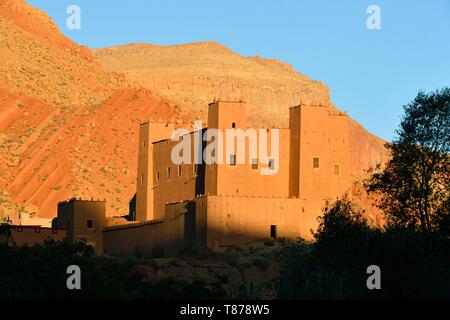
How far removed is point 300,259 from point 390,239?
483cm

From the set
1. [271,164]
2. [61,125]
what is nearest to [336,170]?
[271,164]

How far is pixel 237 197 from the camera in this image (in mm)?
82438

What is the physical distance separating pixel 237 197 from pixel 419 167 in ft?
40.5

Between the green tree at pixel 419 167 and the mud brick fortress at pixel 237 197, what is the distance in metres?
8.57

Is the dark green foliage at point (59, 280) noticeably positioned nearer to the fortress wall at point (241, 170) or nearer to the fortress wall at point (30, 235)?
the fortress wall at point (241, 170)

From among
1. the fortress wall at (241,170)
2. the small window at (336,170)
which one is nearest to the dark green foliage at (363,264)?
the fortress wall at (241,170)

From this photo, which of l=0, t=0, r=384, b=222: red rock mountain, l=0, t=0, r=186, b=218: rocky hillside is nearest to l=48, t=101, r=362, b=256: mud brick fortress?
l=0, t=0, r=384, b=222: red rock mountain

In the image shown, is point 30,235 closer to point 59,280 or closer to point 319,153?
point 319,153

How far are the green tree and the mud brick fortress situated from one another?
8568mm

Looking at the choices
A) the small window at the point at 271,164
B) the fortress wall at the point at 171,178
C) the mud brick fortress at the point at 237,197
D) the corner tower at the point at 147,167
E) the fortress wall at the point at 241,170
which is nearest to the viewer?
the mud brick fortress at the point at 237,197

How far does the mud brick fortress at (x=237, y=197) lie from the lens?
82.1 meters
